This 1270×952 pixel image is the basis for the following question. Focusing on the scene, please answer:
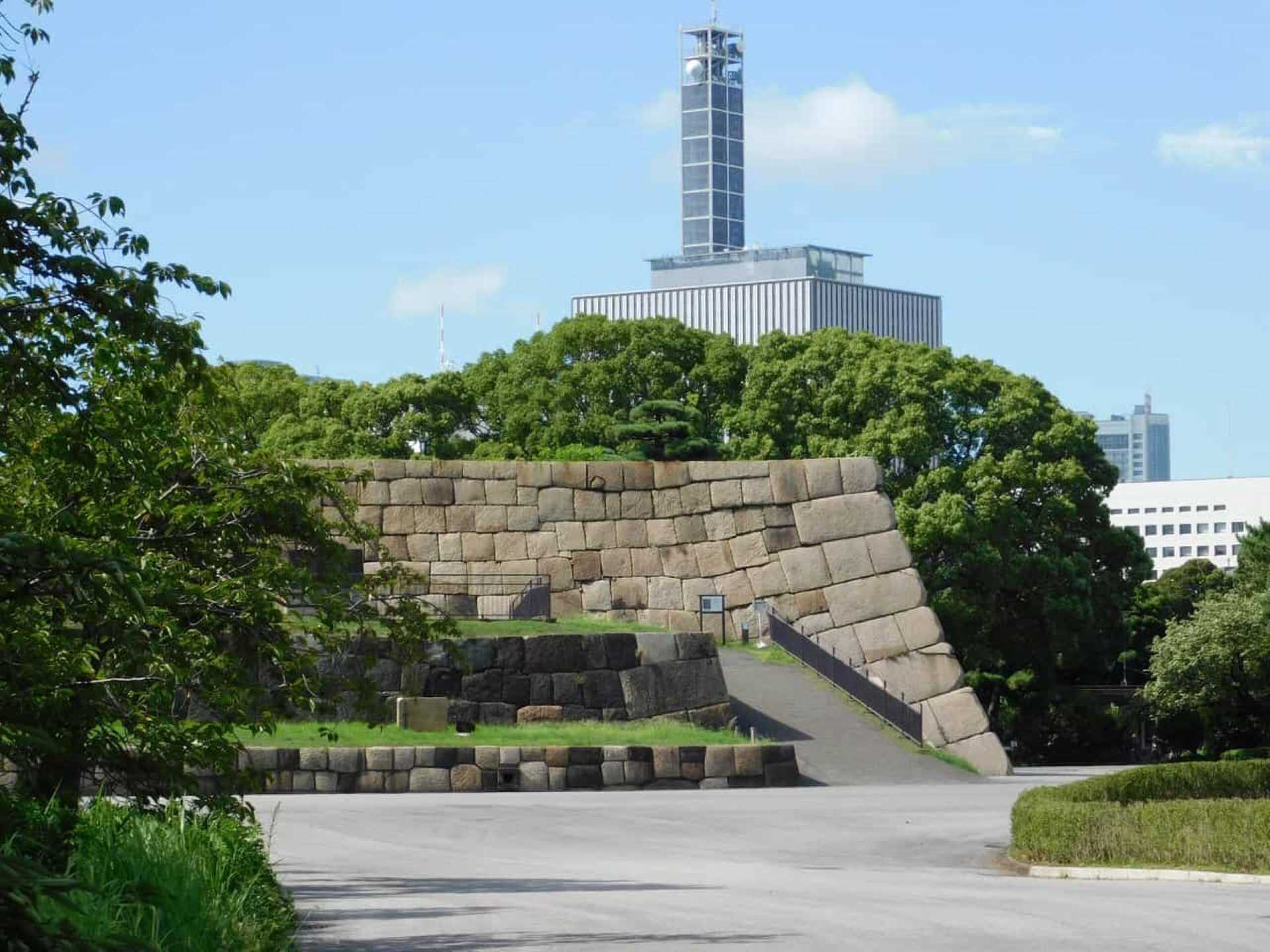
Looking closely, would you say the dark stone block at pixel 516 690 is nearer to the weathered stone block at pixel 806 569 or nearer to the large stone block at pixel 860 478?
the weathered stone block at pixel 806 569

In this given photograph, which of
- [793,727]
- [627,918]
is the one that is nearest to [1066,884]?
[627,918]

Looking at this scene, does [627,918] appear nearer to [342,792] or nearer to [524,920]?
[524,920]

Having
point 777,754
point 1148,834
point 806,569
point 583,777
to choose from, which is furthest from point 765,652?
point 1148,834

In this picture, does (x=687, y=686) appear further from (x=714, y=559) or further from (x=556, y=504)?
(x=556, y=504)

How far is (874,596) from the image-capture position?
36.6 meters

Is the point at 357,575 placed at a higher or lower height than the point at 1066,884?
higher

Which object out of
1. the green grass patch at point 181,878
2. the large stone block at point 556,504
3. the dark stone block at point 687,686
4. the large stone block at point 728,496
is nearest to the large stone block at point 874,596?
the large stone block at point 728,496

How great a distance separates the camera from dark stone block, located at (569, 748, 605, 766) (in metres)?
27.3

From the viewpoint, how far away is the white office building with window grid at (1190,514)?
177250 millimetres

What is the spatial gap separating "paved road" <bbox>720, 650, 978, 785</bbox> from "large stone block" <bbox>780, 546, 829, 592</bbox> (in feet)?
8.35

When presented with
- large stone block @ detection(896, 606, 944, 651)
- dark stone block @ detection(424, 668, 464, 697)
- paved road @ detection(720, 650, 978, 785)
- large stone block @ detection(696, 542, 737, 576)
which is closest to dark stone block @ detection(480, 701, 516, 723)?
dark stone block @ detection(424, 668, 464, 697)

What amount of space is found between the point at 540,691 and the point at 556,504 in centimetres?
793

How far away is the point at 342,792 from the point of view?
85.6ft

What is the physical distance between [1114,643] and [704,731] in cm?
2801
